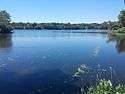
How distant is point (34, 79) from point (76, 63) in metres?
→ 9.29

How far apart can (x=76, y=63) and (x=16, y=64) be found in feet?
20.2

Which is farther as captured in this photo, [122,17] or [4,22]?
[4,22]

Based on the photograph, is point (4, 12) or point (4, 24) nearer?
point (4, 24)

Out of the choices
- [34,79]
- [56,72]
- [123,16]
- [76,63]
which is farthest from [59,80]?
[123,16]

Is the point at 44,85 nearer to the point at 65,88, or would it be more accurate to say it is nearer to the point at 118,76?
the point at 65,88

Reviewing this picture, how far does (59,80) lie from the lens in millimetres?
23969

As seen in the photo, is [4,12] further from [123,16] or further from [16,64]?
[16,64]

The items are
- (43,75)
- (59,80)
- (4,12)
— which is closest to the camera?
(59,80)

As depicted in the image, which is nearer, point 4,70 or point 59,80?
point 59,80

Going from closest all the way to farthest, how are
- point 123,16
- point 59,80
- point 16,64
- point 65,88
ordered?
1. point 65,88
2. point 59,80
3. point 16,64
4. point 123,16

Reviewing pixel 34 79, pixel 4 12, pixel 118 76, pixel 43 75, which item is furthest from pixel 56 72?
pixel 4 12

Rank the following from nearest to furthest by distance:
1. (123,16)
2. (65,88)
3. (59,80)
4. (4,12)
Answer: (65,88) < (59,80) < (123,16) < (4,12)

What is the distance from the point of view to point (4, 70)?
28734 millimetres

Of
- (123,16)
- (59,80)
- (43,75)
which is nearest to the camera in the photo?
(59,80)
